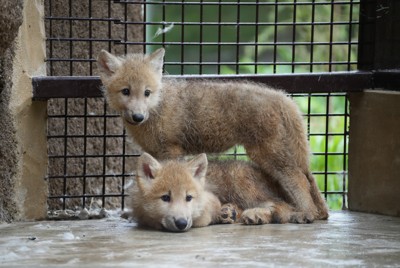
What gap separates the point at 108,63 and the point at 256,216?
1.50 meters

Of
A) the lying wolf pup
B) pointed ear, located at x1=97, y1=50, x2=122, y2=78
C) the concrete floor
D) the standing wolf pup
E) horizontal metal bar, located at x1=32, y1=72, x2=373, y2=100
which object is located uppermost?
pointed ear, located at x1=97, y1=50, x2=122, y2=78

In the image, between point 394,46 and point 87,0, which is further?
point 87,0

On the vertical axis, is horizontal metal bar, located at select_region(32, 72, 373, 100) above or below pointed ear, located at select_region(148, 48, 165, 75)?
below

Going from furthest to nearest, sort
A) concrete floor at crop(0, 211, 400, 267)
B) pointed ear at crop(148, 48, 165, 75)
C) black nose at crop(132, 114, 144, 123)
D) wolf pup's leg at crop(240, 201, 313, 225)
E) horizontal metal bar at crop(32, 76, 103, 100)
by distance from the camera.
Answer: horizontal metal bar at crop(32, 76, 103, 100)
pointed ear at crop(148, 48, 165, 75)
wolf pup's leg at crop(240, 201, 313, 225)
black nose at crop(132, 114, 144, 123)
concrete floor at crop(0, 211, 400, 267)

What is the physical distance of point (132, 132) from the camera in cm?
606

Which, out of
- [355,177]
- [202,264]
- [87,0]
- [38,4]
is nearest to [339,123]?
[355,177]

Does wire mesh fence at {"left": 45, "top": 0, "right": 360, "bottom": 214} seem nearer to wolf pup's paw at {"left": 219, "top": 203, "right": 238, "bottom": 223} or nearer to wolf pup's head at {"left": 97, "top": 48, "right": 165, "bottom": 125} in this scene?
wolf pup's head at {"left": 97, "top": 48, "right": 165, "bottom": 125}

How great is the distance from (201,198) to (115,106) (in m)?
0.91

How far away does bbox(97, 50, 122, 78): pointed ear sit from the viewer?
19.8ft

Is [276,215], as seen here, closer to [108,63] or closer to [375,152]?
[375,152]

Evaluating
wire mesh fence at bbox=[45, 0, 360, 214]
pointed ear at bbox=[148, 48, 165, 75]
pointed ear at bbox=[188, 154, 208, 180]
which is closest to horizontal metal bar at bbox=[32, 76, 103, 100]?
wire mesh fence at bbox=[45, 0, 360, 214]

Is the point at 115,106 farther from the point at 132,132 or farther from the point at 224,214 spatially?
the point at 224,214

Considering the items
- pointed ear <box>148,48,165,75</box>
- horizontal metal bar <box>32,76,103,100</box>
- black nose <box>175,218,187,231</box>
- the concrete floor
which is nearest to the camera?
the concrete floor

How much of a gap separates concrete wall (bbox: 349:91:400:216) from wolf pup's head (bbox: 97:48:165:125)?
1.71m
